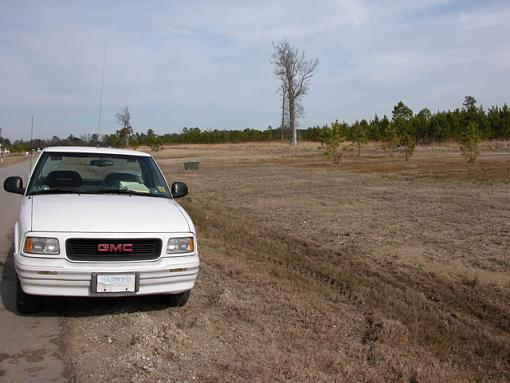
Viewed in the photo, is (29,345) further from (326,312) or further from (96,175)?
(326,312)

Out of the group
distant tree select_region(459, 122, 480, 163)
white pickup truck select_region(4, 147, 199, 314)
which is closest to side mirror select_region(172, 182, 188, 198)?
white pickup truck select_region(4, 147, 199, 314)

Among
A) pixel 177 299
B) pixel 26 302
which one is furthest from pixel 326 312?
pixel 26 302

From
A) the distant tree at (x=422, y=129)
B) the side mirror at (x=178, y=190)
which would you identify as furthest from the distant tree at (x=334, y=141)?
the distant tree at (x=422, y=129)

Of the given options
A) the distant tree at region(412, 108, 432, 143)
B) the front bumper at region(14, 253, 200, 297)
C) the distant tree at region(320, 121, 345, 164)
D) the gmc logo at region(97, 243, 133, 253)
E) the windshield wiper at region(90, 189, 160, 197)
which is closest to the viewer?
the front bumper at region(14, 253, 200, 297)

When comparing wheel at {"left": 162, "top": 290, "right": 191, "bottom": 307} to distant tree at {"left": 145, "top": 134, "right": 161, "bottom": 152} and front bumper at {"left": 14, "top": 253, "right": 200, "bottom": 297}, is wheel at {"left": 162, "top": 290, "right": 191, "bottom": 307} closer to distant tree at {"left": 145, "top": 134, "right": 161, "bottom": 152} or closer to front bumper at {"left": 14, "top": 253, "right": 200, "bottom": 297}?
front bumper at {"left": 14, "top": 253, "right": 200, "bottom": 297}

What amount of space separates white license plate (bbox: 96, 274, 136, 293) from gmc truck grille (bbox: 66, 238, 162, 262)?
148mm

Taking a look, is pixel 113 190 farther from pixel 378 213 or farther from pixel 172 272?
pixel 378 213

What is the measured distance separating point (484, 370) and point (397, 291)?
1949 mm

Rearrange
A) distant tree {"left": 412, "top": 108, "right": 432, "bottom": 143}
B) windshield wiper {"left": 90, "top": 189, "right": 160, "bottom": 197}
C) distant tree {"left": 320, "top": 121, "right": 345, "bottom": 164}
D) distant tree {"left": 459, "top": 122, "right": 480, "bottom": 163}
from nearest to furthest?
windshield wiper {"left": 90, "top": 189, "right": 160, "bottom": 197} < distant tree {"left": 459, "top": 122, "right": 480, "bottom": 163} < distant tree {"left": 320, "top": 121, "right": 345, "bottom": 164} < distant tree {"left": 412, "top": 108, "right": 432, "bottom": 143}

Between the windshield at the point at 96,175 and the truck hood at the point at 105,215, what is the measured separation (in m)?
0.30

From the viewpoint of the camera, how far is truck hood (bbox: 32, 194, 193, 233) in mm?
4332

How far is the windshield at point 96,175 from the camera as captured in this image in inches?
217

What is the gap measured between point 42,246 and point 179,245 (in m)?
1.18

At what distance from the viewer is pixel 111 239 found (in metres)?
4.29
